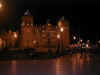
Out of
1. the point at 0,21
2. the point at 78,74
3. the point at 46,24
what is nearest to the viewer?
the point at 78,74

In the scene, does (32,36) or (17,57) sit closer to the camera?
(17,57)

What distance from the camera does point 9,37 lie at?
7388cm

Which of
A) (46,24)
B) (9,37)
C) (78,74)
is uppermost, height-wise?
(46,24)

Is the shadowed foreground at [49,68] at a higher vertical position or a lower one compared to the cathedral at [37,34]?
lower

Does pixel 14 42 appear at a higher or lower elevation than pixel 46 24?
lower

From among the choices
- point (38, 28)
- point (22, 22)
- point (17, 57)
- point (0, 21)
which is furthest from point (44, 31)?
point (17, 57)

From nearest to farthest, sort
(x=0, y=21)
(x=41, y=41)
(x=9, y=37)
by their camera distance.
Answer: (x=0, y=21) < (x=9, y=37) < (x=41, y=41)

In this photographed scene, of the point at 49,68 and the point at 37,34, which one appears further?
the point at 37,34

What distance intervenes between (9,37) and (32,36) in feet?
48.9

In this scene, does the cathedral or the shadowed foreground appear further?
the cathedral

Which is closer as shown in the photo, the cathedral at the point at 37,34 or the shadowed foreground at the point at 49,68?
the shadowed foreground at the point at 49,68

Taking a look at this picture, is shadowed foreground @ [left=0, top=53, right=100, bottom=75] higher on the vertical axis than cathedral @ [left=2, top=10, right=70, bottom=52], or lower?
lower

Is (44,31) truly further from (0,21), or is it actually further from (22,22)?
(0,21)

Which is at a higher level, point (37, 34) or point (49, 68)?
point (37, 34)
